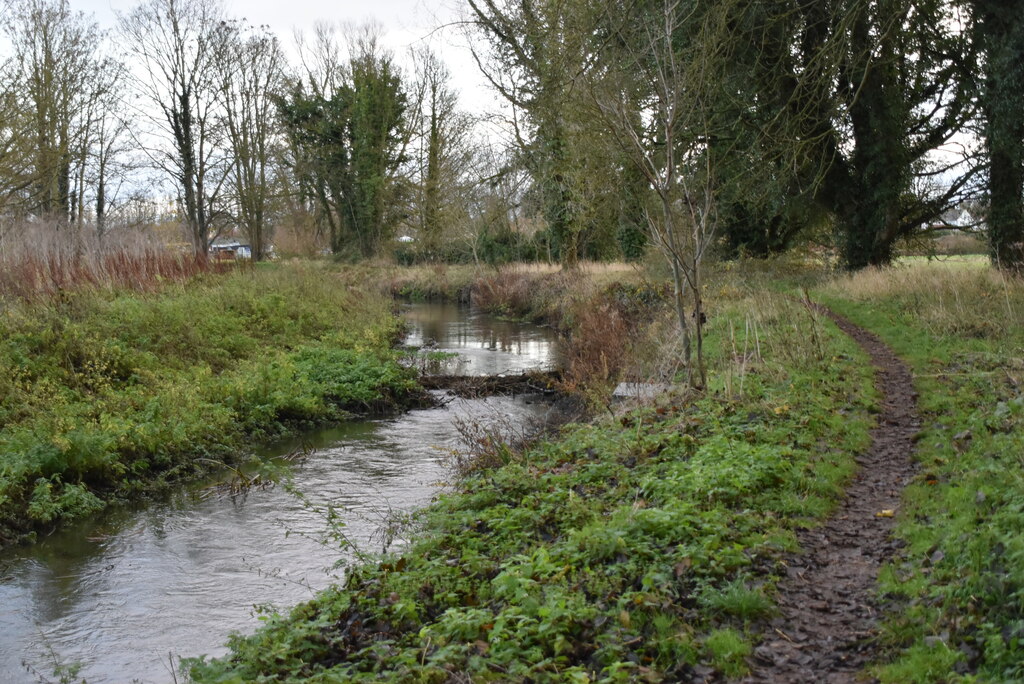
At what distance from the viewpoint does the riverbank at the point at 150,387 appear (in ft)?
30.6

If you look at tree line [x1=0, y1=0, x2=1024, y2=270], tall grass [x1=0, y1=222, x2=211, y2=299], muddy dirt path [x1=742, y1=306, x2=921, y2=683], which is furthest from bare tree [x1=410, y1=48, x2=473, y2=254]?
muddy dirt path [x1=742, y1=306, x2=921, y2=683]

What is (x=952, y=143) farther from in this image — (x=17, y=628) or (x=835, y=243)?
(x=17, y=628)

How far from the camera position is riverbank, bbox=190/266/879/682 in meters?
4.82

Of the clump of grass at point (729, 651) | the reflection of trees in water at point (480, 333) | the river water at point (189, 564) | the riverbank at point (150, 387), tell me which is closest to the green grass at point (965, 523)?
the clump of grass at point (729, 651)

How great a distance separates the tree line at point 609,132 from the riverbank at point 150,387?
3.97 m

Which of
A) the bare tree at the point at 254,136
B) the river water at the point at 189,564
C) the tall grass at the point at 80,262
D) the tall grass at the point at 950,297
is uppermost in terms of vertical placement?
the bare tree at the point at 254,136

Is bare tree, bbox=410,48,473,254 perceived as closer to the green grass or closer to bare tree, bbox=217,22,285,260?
bare tree, bbox=217,22,285,260

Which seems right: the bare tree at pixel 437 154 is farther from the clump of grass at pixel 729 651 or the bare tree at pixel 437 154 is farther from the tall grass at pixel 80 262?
the clump of grass at pixel 729 651

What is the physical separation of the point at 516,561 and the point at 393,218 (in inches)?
1714

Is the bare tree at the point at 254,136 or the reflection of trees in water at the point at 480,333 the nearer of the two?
the reflection of trees in water at the point at 480,333

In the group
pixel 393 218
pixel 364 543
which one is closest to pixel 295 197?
pixel 393 218

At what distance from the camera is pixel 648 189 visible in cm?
2212

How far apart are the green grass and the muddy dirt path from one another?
0.16m

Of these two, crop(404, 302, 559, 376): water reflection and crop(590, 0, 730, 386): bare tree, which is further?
crop(404, 302, 559, 376): water reflection
